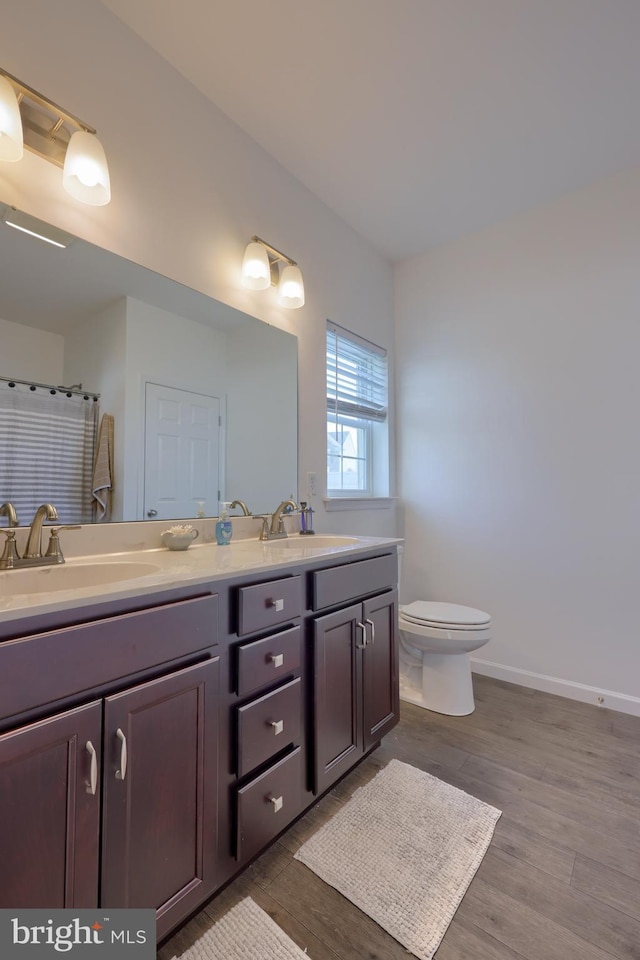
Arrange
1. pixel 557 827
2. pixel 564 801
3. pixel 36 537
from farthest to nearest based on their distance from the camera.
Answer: pixel 564 801
pixel 557 827
pixel 36 537

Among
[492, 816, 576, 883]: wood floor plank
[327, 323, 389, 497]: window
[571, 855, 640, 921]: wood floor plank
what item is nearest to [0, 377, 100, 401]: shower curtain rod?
[327, 323, 389, 497]: window

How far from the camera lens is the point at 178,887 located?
0.92 metres

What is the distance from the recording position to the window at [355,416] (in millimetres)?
2412

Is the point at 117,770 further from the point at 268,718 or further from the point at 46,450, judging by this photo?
the point at 46,450

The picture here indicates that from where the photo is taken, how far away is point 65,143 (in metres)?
1.26

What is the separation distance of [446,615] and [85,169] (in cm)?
223

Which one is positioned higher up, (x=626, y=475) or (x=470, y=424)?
(x=470, y=424)

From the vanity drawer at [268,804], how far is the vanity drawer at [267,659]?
25 cm

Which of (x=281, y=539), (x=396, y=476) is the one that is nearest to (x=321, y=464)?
(x=281, y=539)

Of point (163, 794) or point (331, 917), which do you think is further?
point (331, 917)

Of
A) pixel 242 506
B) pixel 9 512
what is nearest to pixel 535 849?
pixel 242 506

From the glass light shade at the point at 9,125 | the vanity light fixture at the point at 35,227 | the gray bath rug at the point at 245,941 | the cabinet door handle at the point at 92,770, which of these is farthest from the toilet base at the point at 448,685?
the glass light shade at the point at 9,125

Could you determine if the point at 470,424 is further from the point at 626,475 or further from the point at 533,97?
the point at 533,97

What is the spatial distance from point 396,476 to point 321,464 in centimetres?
84
